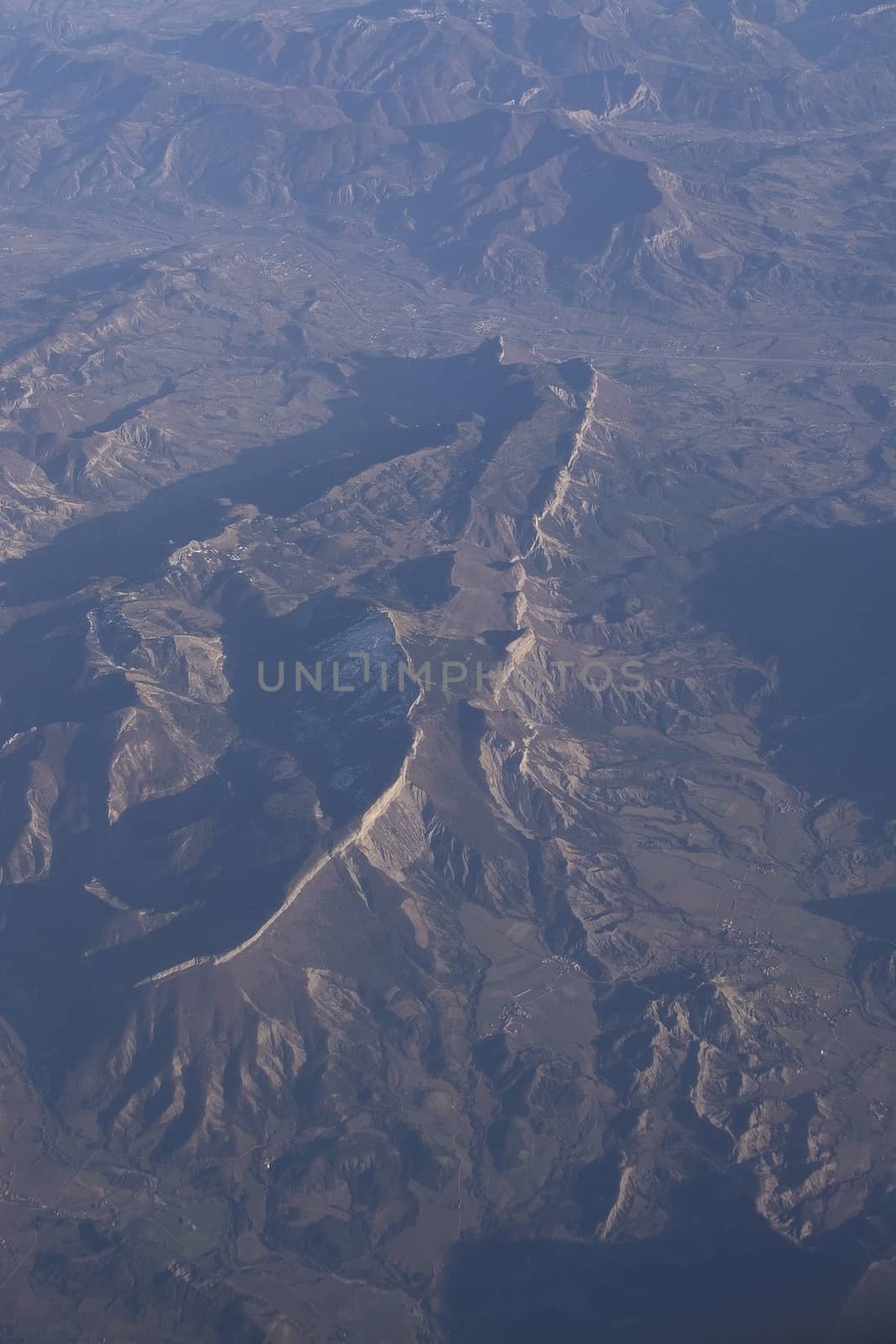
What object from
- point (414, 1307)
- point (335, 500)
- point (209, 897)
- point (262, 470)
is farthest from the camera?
point (262, 470)

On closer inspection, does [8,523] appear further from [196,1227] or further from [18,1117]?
[196,1227]

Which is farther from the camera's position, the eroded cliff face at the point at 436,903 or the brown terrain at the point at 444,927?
the eroded cliff face at the point at 436,903

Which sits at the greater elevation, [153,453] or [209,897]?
[209,897]

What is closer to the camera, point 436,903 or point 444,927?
point 444,927

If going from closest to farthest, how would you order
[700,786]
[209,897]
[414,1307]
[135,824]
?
[414,1307] → [209,897] → [135,824] → [700,786]

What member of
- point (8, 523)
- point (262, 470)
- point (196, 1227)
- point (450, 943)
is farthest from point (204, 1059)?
point (262, 470)

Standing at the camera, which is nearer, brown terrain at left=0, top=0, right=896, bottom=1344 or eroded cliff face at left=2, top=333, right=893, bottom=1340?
brown terrain at left=0, top=0, right=896, bottom=1344

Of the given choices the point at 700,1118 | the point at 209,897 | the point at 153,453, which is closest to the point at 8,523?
the point at 153,453

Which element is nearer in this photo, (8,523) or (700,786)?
(700,786)

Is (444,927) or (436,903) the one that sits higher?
(436,903)
